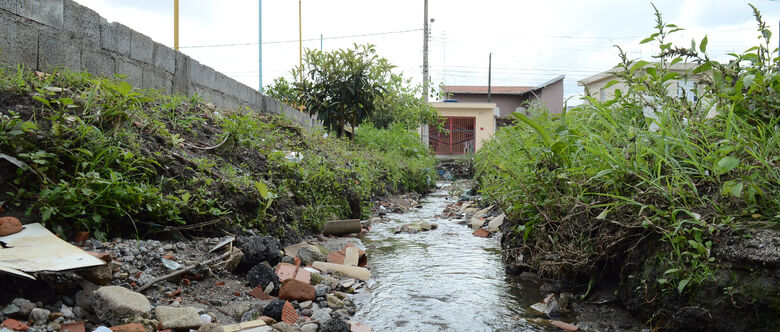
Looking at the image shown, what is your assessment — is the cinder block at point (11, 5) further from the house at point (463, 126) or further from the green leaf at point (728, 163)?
the house at point (463, 126)

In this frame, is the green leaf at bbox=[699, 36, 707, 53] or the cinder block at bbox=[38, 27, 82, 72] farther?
the cinder block at bbox=[38, 27, 82, 72]

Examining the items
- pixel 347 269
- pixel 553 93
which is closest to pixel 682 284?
pixel 347 269

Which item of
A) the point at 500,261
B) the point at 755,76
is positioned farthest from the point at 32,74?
the point at 755,76

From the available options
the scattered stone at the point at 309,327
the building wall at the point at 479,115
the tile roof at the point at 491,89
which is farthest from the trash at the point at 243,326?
the tile roof at the point at 491,89

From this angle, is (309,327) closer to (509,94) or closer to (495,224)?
(495,224)

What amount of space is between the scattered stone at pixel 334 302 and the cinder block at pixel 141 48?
125 inches

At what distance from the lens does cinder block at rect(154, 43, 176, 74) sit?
4.78 m

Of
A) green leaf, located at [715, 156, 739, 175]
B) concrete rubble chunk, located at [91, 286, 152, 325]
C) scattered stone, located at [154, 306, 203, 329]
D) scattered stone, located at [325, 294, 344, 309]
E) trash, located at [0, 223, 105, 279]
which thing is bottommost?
scattered stone, located at [325, 294, 344, 309]

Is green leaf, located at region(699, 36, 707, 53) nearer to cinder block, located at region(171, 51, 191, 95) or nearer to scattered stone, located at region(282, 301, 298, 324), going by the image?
scattered stone, located at region(282, 301, 298, 324)

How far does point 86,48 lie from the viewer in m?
3.85

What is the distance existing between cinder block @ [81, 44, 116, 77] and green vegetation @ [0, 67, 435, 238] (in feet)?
1.45

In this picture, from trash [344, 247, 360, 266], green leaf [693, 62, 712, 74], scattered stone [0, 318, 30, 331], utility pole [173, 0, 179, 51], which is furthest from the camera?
utility pole [173, 0, 179, 51]

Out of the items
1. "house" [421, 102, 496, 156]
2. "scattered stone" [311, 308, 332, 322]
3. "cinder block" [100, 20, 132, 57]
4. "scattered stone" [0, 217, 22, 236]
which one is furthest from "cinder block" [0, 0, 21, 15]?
"house" [421, 102, 496, 156]

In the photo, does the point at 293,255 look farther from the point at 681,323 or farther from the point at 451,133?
the point at 451,133
